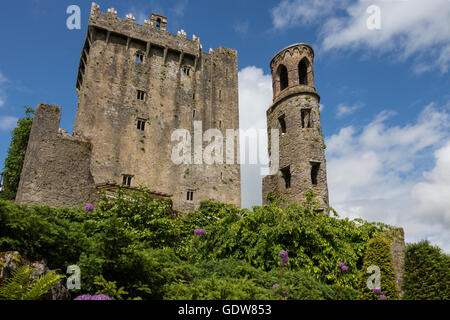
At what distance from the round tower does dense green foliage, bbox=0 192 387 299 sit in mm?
5049

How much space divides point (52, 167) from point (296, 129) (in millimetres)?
15187

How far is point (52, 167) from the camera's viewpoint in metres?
17.0

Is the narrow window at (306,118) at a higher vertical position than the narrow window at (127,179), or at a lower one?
higher

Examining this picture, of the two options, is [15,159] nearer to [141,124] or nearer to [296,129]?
[141,124]

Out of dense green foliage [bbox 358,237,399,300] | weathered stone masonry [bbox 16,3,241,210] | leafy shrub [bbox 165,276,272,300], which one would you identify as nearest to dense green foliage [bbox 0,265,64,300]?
leafy shrub [bbox 165,276,272,300]

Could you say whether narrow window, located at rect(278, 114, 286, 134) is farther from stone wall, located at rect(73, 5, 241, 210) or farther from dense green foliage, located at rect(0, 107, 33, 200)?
dense green foliage, located at rect(0, 107, 33, 200)

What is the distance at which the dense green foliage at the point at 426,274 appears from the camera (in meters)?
8.68

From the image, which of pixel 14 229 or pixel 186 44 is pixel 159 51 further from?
pixel 14 229

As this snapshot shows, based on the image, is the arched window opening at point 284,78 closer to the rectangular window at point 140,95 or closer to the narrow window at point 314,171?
the narrow window at point 314,171

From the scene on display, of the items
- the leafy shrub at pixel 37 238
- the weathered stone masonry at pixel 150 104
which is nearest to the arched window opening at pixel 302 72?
the weathered stone masonry at pixel 150 104

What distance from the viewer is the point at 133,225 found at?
15867 mm

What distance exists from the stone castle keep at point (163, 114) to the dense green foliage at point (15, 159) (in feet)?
22.0

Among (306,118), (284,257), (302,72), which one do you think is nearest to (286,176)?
(306,118)
